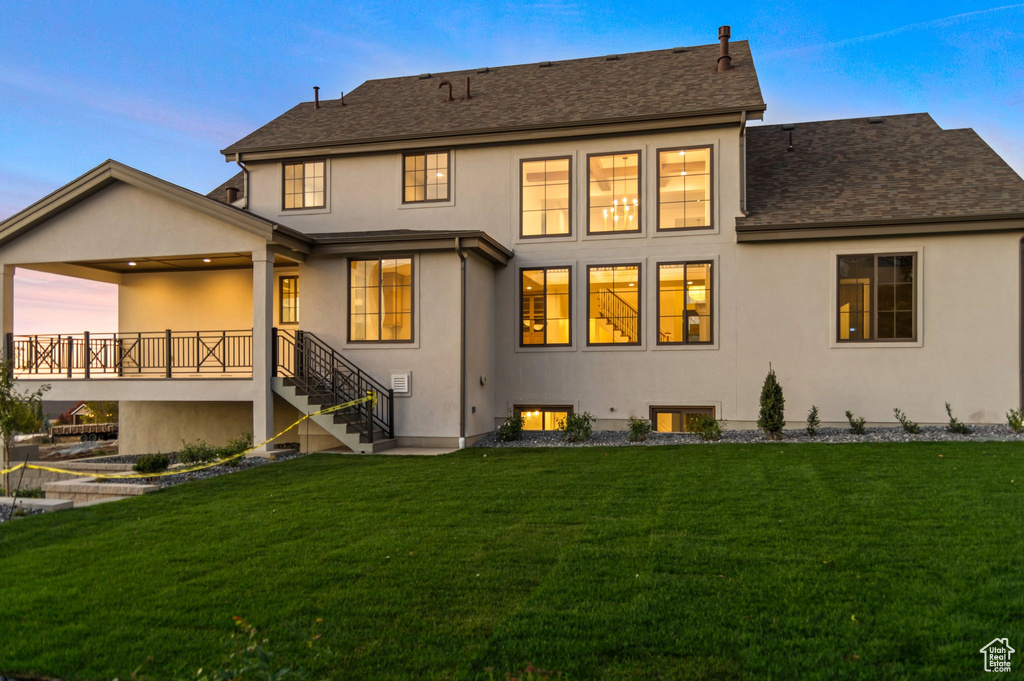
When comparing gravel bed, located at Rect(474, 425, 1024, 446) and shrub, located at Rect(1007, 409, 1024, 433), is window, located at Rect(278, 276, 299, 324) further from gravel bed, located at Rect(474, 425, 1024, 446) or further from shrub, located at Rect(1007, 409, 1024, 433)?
shrub, located at Rect(1007, 409, 1024, 433)

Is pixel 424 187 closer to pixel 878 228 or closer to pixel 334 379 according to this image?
pixel 334 379

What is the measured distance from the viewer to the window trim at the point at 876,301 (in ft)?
42.7

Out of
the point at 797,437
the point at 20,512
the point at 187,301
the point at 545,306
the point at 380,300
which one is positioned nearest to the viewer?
the point at 20,512

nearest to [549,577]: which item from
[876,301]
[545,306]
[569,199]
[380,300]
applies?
[380,300]

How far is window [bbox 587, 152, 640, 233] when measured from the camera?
14.3m

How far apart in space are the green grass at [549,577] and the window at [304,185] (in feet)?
29.9

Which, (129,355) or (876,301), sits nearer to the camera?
(876,301)

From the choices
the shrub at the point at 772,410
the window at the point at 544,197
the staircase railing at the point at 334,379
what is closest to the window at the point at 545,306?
the window at the point at 544,197

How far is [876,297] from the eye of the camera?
43.3 feet

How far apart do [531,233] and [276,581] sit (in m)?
10.9

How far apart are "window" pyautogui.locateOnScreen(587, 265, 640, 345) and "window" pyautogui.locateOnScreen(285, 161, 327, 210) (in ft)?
22.2

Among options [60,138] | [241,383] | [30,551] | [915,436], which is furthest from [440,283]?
[60,138]

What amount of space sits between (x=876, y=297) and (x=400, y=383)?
31.6ft

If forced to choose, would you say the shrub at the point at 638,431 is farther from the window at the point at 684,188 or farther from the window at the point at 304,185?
the window at the point at 304,185
